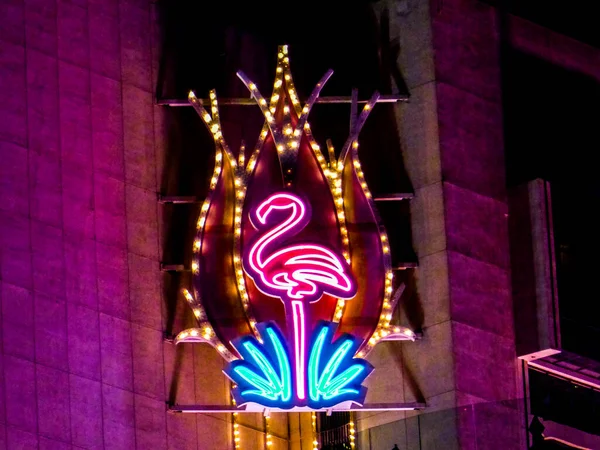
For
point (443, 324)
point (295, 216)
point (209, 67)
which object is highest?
point (209, 67)

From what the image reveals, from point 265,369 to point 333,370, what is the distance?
1.08 metres

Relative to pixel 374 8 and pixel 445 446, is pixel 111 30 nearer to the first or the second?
pixel 374 8

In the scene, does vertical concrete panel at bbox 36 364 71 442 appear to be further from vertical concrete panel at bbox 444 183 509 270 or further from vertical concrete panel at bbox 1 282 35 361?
vertical concrete panel at bbox 444 183 509 270

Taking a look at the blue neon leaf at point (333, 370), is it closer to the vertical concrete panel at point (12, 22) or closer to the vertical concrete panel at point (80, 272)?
the vertical concrete panel at point (80, 272)

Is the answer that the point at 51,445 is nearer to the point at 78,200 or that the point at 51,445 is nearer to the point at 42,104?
the point at 78,200

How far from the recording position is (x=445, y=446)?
2911 centimetres

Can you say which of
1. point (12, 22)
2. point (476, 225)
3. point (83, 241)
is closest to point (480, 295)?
point (476, 225)

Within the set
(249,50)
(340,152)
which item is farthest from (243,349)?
(249,50)

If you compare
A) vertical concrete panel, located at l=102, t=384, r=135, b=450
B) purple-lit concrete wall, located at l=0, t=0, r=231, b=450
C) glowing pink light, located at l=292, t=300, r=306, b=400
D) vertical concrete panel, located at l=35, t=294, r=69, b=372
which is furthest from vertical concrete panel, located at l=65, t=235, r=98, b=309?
glowing pink light, located at l=292, t=300, r=306, b=400

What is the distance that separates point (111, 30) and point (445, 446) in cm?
887

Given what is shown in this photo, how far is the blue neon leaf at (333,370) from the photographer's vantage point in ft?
92.6

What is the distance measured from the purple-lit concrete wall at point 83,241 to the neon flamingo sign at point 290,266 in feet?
3.55

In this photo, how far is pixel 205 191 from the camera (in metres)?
30.8

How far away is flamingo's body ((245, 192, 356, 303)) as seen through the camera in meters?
28.5
